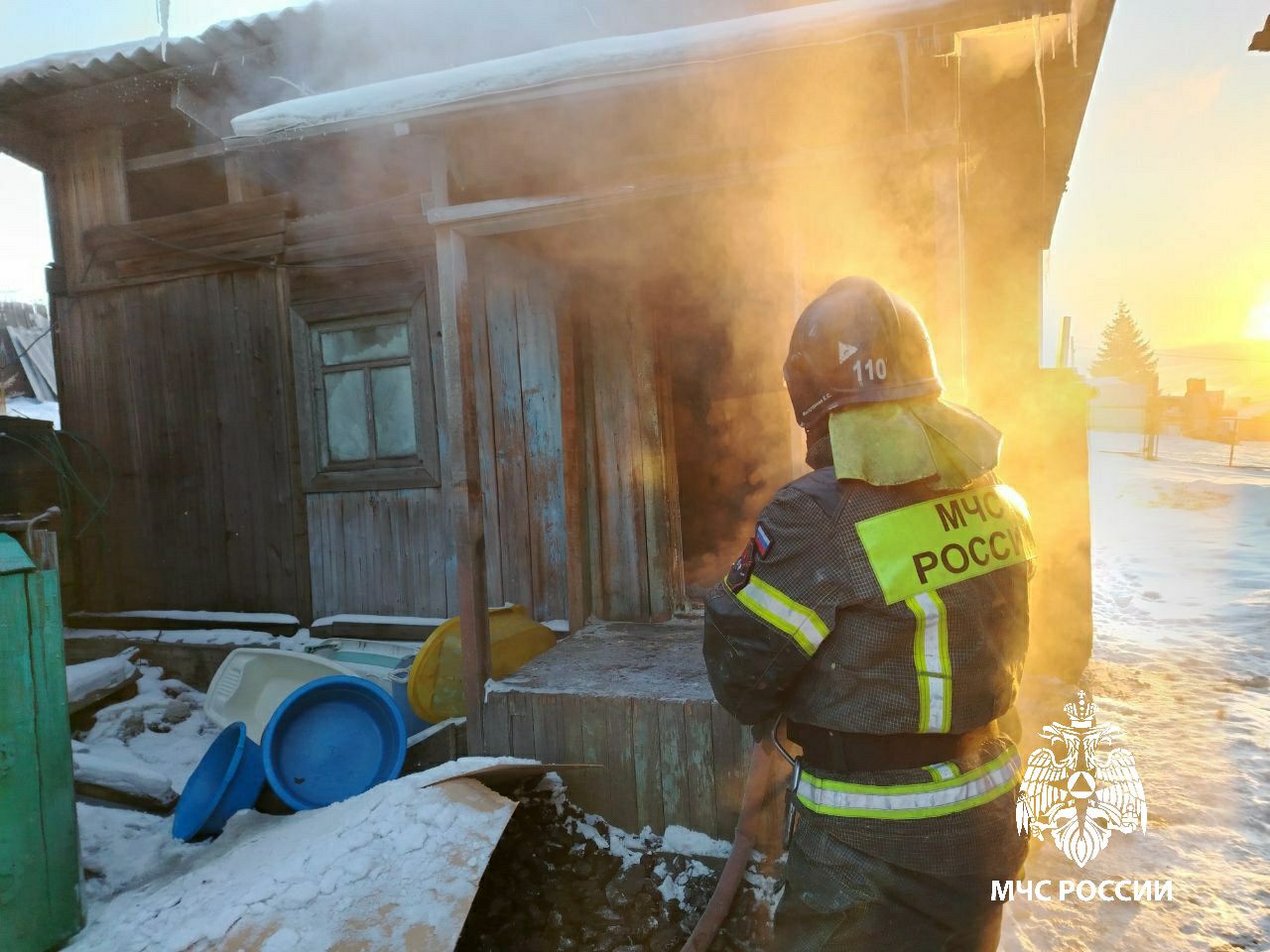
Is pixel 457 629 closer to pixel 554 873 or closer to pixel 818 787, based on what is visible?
pixel 554 873

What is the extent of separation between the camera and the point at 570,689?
3.75m

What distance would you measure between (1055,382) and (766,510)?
4336 mm

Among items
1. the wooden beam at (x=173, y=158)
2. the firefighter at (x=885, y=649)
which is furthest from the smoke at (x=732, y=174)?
the firefighter at (x=885, y=649)

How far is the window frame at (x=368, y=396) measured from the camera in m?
5.75

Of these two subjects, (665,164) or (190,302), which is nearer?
(665,164)

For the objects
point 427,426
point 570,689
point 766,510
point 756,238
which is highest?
point 756,238

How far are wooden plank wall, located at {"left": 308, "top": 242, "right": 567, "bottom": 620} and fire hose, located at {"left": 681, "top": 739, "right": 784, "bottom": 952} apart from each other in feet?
8.36

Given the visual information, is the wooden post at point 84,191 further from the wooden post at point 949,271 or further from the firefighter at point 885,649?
the firefighter at point 885,649

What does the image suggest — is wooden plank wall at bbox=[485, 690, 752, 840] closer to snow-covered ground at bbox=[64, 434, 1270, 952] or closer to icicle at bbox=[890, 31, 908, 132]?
snow-covered ground at bbox=[64, 434, 1270, 952]

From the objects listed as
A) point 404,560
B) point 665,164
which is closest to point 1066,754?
point 665,164

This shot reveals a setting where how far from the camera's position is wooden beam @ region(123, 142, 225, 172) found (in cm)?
634

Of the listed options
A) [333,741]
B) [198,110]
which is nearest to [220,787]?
[333,741]

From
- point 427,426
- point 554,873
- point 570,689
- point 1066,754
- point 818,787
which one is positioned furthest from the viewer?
point 427,426

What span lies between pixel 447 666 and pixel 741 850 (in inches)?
86.4
